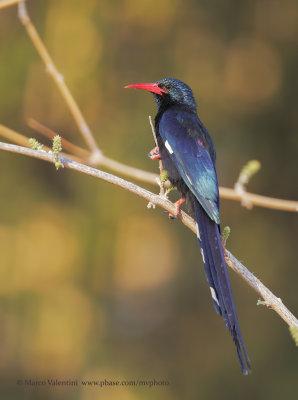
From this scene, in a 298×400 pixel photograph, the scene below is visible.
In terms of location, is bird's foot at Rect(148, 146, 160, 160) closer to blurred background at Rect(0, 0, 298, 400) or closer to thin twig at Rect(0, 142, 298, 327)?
thin twig at Rect(0, 142, 298, 327)

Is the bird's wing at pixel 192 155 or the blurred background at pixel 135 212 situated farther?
the blurred background at pixel 135 212

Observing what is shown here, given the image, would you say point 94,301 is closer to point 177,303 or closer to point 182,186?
point 177,303

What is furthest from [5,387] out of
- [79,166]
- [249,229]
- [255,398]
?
[79,166]

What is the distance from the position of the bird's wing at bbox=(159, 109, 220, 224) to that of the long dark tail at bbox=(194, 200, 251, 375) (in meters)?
0.05

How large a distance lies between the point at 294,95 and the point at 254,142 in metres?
0.56

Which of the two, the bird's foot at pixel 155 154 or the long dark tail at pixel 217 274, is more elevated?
the bird's foot at pixel 155 154

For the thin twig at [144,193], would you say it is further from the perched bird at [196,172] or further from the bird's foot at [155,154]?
the bird's foot at [155,154]

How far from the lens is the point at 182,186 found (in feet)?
9.67

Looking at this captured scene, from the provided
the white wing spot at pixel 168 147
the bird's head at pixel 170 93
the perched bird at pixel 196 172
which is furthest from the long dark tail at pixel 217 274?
the bird's head at pixel 170 93

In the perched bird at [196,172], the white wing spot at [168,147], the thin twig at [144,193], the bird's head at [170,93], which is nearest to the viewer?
the thin twig at [144,193]

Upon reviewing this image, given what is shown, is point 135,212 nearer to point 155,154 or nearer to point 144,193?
point 155,154

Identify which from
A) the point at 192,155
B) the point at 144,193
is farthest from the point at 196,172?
the point at 144,193

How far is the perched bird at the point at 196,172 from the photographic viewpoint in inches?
91.3

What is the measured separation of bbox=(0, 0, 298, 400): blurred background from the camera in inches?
188
